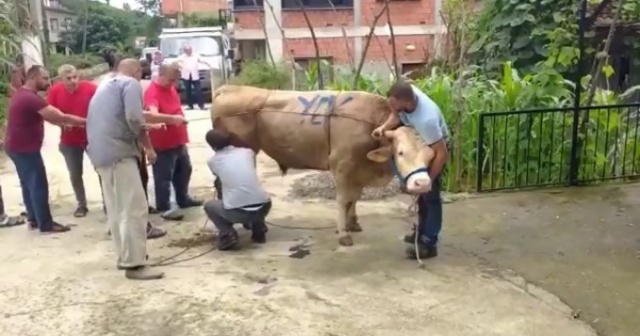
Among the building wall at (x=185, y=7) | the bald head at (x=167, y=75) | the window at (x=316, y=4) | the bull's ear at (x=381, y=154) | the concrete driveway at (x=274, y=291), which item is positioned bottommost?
the concrete driveway at (x=274, y=291)

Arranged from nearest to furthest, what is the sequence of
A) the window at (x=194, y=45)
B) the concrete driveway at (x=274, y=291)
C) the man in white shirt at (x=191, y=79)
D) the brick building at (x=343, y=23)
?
the concrete driveway at (x=274, y=291)
the man in white shirt at (x=191, y=79)
the window at (x=194, y=45)
the brick building at (x=343, y=23)

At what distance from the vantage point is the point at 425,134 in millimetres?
5000

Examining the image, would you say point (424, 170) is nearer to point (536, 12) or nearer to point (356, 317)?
point (356, 317)

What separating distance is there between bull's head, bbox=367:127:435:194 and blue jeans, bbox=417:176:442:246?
33cm

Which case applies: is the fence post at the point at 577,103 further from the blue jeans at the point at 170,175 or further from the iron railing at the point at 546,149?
the blue jeans at the point at 170,175

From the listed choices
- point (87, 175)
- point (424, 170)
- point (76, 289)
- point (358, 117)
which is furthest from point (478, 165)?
point (87, 175)

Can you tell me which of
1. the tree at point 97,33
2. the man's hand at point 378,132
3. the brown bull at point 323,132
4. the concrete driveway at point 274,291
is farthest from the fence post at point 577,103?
the tree at point 97,33

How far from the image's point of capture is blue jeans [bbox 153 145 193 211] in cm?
659

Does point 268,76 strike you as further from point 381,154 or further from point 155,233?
point 381,154

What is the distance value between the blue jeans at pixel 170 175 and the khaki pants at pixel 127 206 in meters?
1.62

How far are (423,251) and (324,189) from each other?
228 centimetres

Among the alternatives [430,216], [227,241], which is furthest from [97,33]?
[430,216]

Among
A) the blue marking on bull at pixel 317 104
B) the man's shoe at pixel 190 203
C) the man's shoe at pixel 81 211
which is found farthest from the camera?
the man's shoe at pixel 190 203

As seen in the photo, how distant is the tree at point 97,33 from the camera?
31.3 metres
